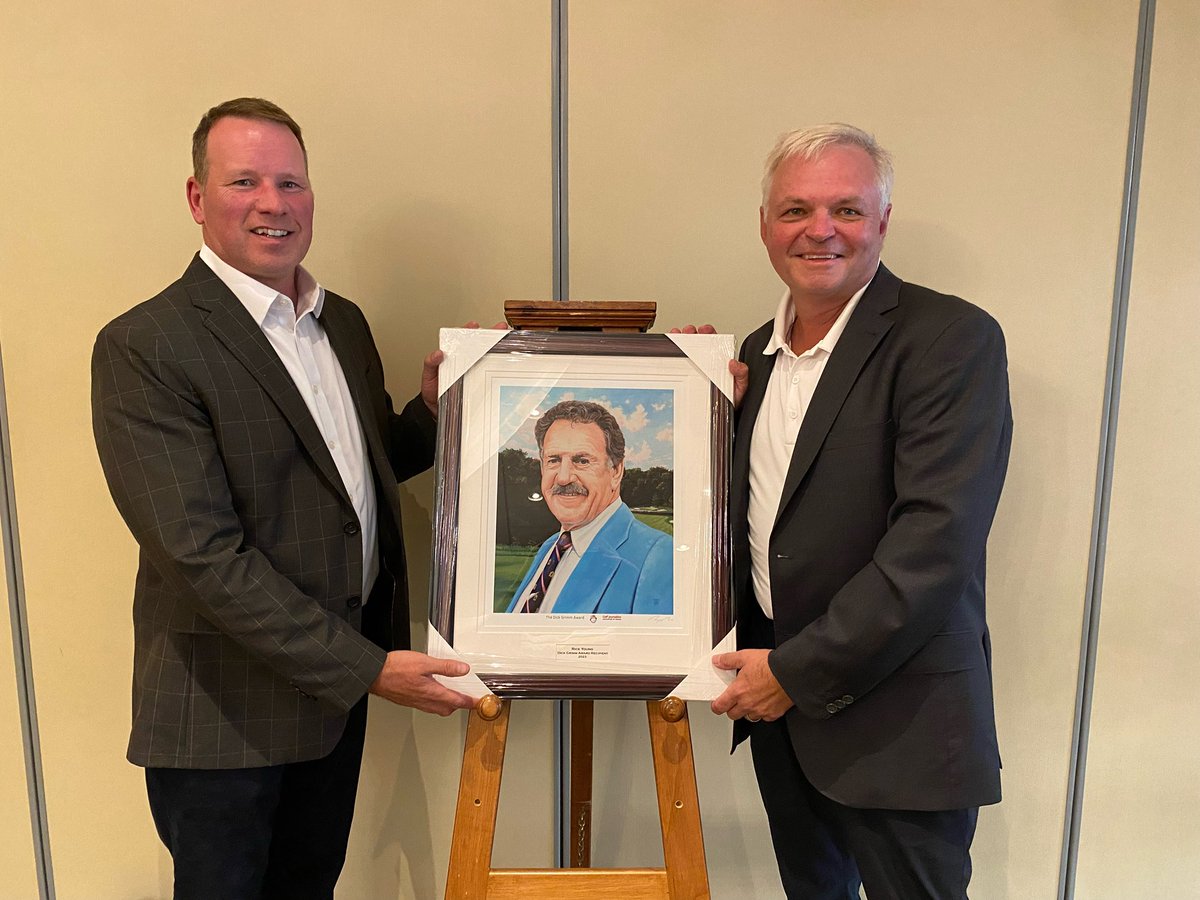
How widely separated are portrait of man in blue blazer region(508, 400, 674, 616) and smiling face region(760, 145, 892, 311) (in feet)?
1.44

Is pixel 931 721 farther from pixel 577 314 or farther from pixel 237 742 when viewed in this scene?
pixel 237 742

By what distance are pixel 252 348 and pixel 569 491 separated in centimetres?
59

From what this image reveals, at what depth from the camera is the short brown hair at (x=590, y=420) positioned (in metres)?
1.38

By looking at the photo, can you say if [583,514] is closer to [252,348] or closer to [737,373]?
[737,373]

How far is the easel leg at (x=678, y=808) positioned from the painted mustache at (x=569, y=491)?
38 centimetres

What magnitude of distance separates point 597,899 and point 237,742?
0.67 meters

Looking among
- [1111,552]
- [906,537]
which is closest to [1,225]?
[906,537]

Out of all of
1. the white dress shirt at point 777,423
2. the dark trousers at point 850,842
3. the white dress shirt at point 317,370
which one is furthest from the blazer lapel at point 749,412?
the white dress shirt at point 317,370

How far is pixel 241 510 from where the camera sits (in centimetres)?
133

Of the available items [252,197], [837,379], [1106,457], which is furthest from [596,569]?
[1106,457]

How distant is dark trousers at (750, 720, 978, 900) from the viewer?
1.30m

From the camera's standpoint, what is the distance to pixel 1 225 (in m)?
1.77

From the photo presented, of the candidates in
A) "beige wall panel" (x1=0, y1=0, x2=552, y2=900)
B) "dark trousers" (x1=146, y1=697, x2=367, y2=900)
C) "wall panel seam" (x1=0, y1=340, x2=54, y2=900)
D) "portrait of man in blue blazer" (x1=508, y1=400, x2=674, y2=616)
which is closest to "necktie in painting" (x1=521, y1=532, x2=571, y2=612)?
"portrait of man in blue blazer" (x1=508, y1=400, x2=674, y2=616)

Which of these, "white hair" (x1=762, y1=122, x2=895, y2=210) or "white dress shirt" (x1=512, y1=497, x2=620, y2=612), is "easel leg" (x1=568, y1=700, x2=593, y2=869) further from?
"white hair" (x1=762, y1=122, x2=895, y2=210)
